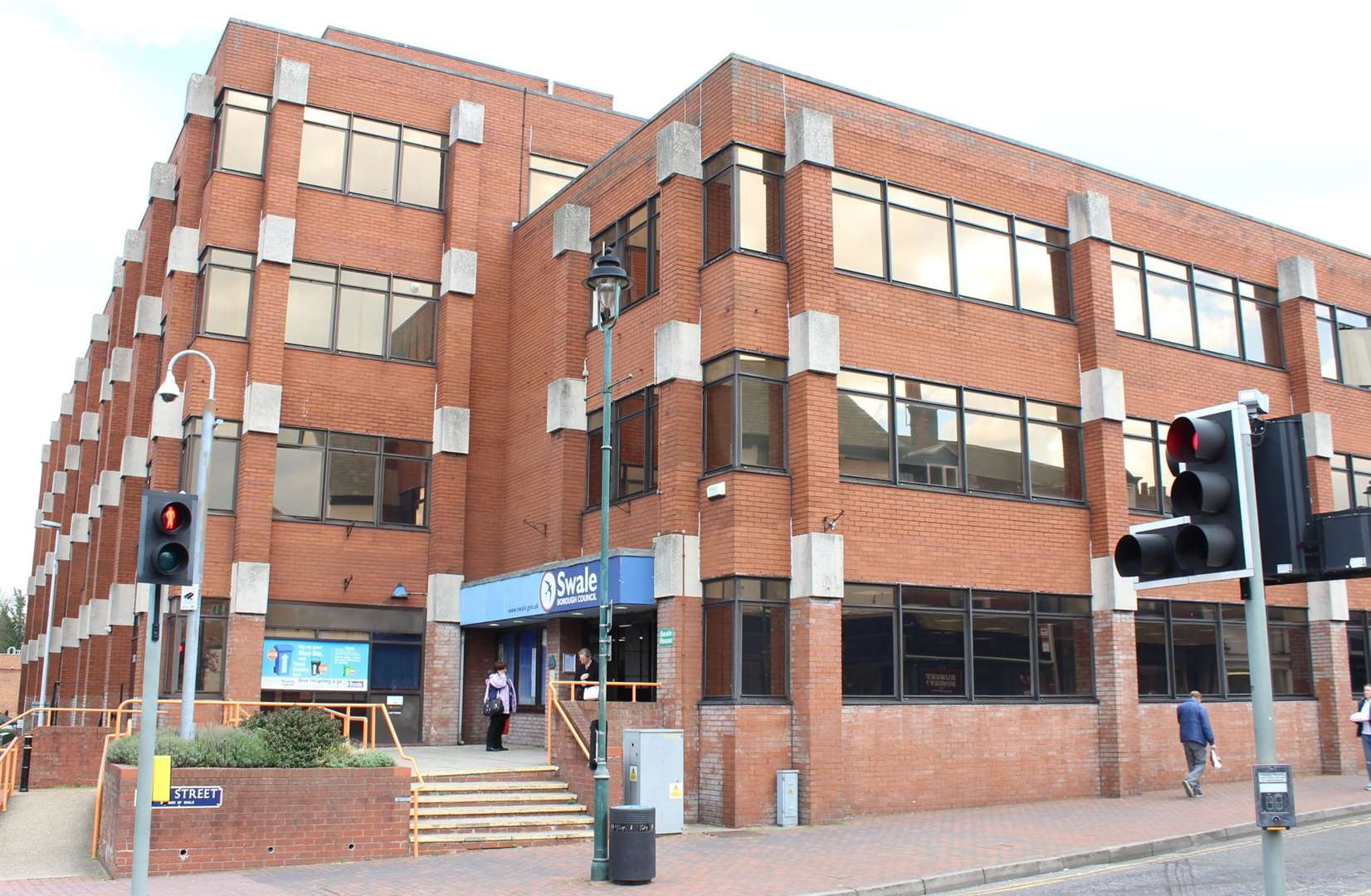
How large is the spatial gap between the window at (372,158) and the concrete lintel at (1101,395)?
15.3 m

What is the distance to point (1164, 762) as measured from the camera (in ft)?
76.7

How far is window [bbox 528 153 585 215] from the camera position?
30.7 meters

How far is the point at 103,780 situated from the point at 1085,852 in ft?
41.1

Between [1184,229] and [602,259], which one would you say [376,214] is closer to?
[602,259]

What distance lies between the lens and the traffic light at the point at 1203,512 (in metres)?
6.17

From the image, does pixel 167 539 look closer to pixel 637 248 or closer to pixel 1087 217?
pixel 637 248

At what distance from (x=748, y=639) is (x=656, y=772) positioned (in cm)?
311

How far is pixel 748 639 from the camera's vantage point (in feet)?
64.6

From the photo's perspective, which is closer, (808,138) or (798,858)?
(798,858)

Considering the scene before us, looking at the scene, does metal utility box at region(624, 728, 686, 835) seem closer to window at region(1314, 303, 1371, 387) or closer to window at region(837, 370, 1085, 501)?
window at region(837, 370, 1085, 501)

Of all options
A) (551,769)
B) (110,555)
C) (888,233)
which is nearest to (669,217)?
(888,233)

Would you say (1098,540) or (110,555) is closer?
(1098,540)

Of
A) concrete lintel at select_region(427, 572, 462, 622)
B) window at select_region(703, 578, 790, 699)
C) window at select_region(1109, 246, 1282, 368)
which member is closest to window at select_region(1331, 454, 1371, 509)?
window at select_region(1109, 246, 1282, 368)

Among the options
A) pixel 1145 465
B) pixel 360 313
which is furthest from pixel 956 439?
pixel 360 313
